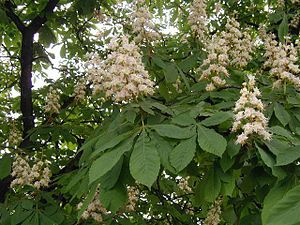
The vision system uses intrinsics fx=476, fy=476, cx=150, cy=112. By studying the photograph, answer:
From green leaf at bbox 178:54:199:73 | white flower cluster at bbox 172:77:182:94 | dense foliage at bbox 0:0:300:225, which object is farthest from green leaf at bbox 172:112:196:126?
white flower cluster at bbox 172:77:182:94

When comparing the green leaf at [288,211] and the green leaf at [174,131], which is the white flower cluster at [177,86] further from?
the green leaf at [288,211]

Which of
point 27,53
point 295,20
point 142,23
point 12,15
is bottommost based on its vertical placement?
point 142,23

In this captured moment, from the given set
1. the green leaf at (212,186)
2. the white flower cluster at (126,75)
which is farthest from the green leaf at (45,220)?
the green leaf at (212,186)

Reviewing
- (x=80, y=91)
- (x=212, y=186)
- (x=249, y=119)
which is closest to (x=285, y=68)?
(x=249, y=119)

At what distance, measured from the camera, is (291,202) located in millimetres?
1277

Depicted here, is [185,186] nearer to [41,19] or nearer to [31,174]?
[31,174]

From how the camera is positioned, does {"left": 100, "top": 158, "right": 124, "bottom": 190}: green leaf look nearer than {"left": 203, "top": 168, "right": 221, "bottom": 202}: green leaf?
Yes

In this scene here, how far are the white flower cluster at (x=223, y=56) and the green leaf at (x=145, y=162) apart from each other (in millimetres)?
889

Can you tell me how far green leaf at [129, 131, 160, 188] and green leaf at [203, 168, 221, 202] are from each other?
0.32 metres

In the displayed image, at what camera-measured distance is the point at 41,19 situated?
4496 mm

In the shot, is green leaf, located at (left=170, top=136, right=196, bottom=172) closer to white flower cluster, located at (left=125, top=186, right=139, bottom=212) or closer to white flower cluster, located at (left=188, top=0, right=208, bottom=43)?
white flower cluster, located at (left=125, top=186, right=139, bottom=212)

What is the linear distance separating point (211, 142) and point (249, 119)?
19cm

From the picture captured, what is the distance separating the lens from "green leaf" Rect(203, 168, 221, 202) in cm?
177

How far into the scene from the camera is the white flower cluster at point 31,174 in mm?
2698
